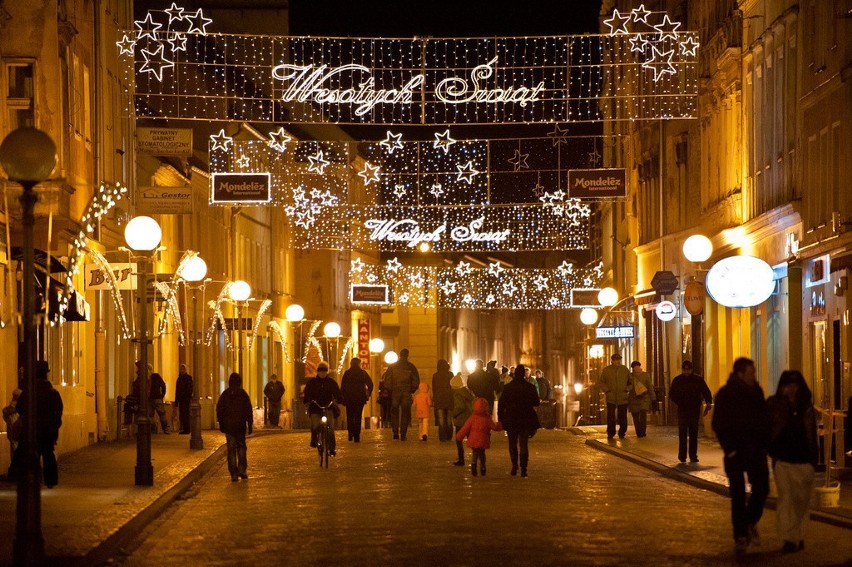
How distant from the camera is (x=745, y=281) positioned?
26672mm

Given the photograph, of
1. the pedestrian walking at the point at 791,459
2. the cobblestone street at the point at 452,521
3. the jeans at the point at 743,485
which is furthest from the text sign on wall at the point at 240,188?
the pedestrian walking at the point at 791,459

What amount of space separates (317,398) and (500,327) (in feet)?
301

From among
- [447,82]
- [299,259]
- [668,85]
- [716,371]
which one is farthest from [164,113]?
[299,259]

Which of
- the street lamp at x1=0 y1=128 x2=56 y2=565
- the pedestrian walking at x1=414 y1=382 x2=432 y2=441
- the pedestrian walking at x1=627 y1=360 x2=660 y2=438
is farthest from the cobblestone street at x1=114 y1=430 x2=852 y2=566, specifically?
the pedestrian walking at x1=414 y1=382 x2=432 y2=441

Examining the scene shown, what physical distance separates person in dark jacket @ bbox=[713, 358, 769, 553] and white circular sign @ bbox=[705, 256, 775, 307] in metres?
10.9

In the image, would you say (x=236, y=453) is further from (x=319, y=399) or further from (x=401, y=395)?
(x=401, y=395)

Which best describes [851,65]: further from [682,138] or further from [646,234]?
[646,234]

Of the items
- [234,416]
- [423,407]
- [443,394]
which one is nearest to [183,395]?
[423,407]

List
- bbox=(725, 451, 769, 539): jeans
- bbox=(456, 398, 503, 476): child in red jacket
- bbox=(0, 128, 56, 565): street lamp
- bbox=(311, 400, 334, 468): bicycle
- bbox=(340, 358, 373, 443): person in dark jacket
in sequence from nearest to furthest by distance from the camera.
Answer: bbox=(0, 128, 56, 565): street lamp
bbox=(725, 451, 769, 539): jeans
bbox=(456, 398, 503, 476): child in red jacket
bbox=(311, 400, 334, 468): bicycle
bbox=(340, 358, 373, 443): person in dark jacket

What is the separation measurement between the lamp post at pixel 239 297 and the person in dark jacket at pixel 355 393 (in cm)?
693

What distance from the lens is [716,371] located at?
41031 millimetres

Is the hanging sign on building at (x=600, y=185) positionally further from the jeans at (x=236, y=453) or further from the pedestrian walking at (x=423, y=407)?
the jeans at (x=236, y=453)

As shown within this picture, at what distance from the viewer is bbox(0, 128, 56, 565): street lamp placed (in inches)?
566

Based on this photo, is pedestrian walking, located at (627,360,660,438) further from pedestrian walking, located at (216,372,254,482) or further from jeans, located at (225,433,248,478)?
pedestrian walking, located at (216,372,254,482)
